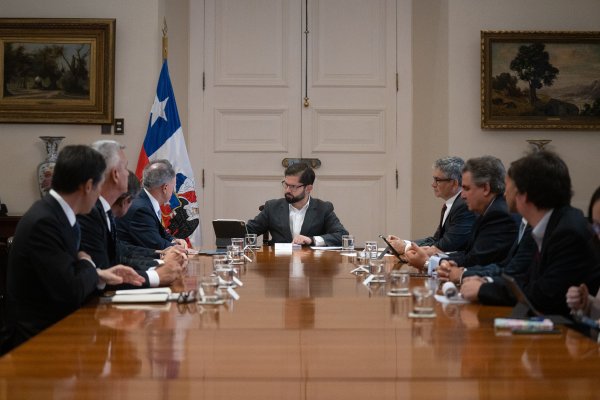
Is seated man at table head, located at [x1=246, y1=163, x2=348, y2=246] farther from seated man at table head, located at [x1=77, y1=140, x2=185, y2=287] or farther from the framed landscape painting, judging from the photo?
seated man at table head, located at [x1=77, y1=140, x2=185, y2=287]

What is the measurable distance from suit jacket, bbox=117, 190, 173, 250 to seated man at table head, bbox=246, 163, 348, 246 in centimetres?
161

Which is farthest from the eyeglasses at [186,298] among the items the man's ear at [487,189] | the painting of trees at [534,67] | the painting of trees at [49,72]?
the painting of trees at [534,67]

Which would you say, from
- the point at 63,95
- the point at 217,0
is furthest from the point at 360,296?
the point at 217,0

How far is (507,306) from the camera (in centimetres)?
353

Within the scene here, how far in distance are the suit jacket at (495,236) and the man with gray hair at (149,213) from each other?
222 centimetres

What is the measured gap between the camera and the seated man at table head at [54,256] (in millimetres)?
3410

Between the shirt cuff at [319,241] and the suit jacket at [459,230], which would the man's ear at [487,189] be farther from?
the shirt cuff at [319,241]

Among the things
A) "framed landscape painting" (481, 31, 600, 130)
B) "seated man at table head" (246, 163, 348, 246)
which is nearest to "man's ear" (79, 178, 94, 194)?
"seated man at table head" (246, 163, 348, 246)

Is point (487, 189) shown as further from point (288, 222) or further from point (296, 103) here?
point (296, 103)

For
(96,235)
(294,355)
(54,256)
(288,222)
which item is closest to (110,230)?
(96,235)

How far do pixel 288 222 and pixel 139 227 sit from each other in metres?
1.78

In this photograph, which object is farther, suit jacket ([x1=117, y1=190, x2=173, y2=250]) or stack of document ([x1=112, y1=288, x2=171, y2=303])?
suit jacket ([x1=117, y1=190, x2=173, y2=250])

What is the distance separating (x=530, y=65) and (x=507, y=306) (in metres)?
5.90

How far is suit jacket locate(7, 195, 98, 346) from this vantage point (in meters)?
3.40
